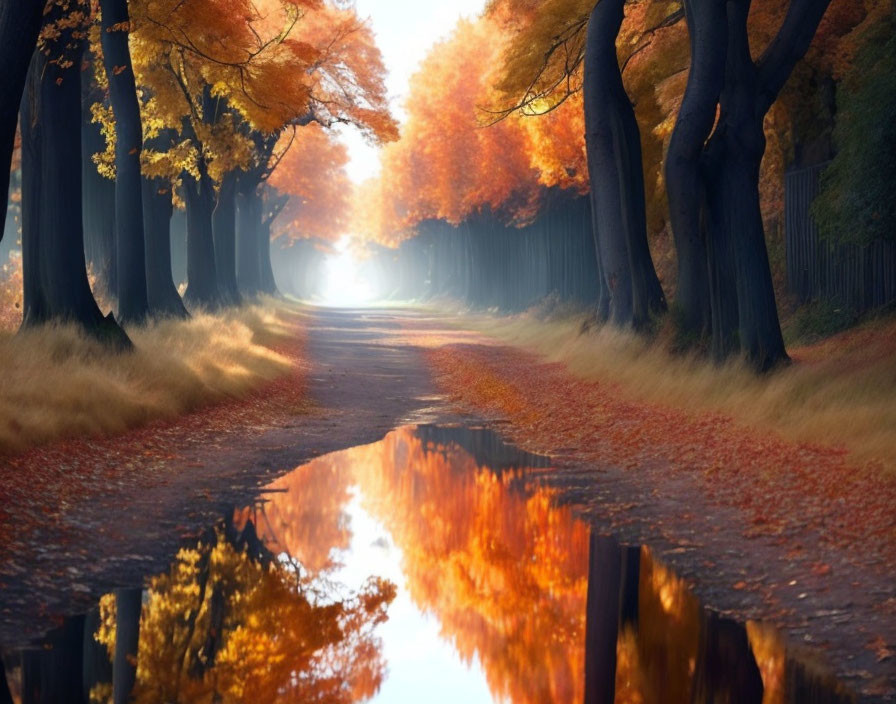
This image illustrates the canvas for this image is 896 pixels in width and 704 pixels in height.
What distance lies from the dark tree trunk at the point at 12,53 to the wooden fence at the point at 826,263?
14.2m

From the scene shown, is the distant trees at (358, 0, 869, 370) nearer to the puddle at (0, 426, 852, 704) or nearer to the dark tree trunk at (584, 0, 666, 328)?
the dark tree trunk at (584, 0, 666, 328)

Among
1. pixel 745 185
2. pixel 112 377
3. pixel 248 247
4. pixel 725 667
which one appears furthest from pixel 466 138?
pixel 725 667

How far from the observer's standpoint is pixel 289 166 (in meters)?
48.9

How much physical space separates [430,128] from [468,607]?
3827 cm

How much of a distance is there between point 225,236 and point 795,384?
80.7 ft

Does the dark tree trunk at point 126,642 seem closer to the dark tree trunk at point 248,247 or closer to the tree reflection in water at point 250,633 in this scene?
the tree reflection in water at point 250,633

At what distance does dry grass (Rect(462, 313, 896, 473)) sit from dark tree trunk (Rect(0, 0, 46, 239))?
8.64 meters

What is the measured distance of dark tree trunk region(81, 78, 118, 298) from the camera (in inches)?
984

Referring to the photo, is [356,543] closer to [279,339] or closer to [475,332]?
[279,339]

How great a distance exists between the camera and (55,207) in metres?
17.0

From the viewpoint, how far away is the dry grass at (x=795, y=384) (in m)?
11.4

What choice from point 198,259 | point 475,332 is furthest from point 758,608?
point 475,332

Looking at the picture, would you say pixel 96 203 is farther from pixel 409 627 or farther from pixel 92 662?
pixel 92 662

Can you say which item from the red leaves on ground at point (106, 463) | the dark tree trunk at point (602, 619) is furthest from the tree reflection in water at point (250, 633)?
the red leaves on ground at point (106, 463)
